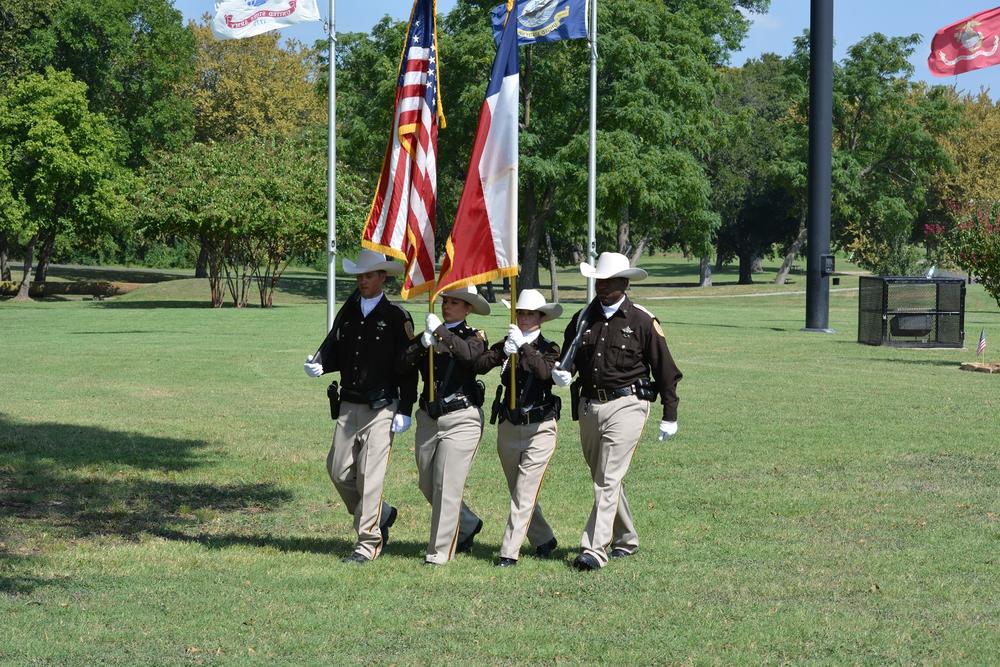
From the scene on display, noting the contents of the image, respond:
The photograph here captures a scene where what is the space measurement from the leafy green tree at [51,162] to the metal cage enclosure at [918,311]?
3676 cm

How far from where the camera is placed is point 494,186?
9.94 metres

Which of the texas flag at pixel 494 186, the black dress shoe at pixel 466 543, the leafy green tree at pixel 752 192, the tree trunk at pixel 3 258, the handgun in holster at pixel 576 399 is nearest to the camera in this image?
the handgun in holster at pixel 576 399

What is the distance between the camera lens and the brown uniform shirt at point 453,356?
29.6 feet

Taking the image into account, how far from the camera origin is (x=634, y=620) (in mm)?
7668

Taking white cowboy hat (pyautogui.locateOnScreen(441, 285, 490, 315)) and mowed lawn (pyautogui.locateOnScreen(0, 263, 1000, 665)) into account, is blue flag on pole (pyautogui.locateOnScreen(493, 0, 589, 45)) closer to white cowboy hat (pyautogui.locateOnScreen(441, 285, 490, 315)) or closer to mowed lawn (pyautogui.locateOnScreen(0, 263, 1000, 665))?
mowed lawn (pyautogui.locateOnScreen(0, 263, 1000, 665))

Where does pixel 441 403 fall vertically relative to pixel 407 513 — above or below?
above

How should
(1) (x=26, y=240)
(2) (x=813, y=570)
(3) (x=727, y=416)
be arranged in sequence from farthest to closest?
(1) (x=26, y=240), (3) (x=727, y=416), (2) (x=813, y=570)

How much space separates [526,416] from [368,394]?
3.55 ft

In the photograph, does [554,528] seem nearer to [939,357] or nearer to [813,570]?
[813,570]

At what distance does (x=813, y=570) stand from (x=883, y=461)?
17.8ft

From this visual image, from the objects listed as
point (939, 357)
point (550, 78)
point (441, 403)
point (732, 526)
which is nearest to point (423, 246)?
point (441, 403)

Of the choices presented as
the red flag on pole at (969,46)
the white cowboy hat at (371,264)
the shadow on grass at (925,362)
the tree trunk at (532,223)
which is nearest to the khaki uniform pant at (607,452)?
the white cowboy hat at (371,264)

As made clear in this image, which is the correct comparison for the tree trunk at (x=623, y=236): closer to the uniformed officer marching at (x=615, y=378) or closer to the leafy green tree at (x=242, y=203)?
the leafy green tree at (x=242, y=203)

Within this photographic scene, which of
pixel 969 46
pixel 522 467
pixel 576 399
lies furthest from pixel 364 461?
pixel 969 46
